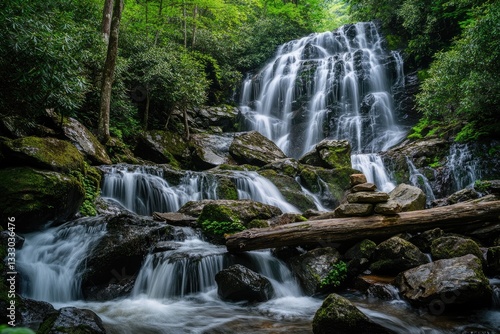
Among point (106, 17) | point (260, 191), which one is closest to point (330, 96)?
point (260, 191)

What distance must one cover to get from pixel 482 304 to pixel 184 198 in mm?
8519

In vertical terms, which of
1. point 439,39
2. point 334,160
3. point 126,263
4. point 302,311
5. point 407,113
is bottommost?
point 302,311

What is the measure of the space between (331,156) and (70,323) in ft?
42.2

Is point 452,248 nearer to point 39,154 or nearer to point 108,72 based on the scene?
point 39,154

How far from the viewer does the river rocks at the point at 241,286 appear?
5.86 meters

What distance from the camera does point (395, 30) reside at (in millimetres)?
23859

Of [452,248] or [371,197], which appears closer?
[452,248]

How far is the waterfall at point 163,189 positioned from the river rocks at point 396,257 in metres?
5.75

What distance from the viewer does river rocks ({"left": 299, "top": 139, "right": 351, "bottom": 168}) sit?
14.8 metres

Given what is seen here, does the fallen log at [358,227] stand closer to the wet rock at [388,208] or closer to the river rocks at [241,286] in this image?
the wet rock at [388,208]

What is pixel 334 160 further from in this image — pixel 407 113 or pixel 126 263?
pixel 126 263

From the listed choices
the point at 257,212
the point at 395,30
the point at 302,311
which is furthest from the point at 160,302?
the point at 395,30

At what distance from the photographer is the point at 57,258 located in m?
6.54

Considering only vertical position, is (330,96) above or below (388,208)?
above
